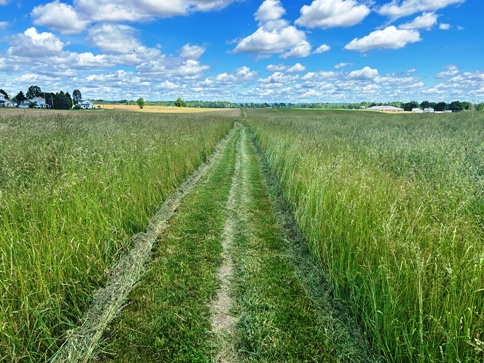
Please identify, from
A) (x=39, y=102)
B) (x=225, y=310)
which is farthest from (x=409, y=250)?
(x=39, y=102)

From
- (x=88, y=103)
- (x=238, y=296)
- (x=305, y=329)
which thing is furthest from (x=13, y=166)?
(x=88, y=103)

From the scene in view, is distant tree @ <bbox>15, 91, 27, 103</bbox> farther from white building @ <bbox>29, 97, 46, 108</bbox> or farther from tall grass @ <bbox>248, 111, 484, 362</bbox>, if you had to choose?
tall grass @ <bbox>248, 111, 484, 362</bbox>

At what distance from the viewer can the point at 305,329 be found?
333 centimetres

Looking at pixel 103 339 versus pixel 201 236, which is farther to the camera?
pixel 201 236

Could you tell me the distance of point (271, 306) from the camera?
3.71m

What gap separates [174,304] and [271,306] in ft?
4.39

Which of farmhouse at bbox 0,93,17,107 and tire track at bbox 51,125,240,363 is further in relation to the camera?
farmhouse at bbox 0,93,17,107

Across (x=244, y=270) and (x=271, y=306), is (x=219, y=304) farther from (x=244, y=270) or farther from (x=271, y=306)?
(x=244, y=270)

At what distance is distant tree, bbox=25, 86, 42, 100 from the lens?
100125mm

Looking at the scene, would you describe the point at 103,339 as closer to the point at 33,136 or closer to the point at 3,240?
the point at 3,240

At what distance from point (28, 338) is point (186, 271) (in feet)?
6.96

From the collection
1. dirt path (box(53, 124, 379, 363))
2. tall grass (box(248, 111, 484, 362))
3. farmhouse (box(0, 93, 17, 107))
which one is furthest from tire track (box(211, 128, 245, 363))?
farmhouse (box(0, 93, 17, 107))

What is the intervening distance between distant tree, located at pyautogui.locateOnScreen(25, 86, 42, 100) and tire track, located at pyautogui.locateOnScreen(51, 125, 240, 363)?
125009mm

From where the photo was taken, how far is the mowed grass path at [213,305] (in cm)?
303
